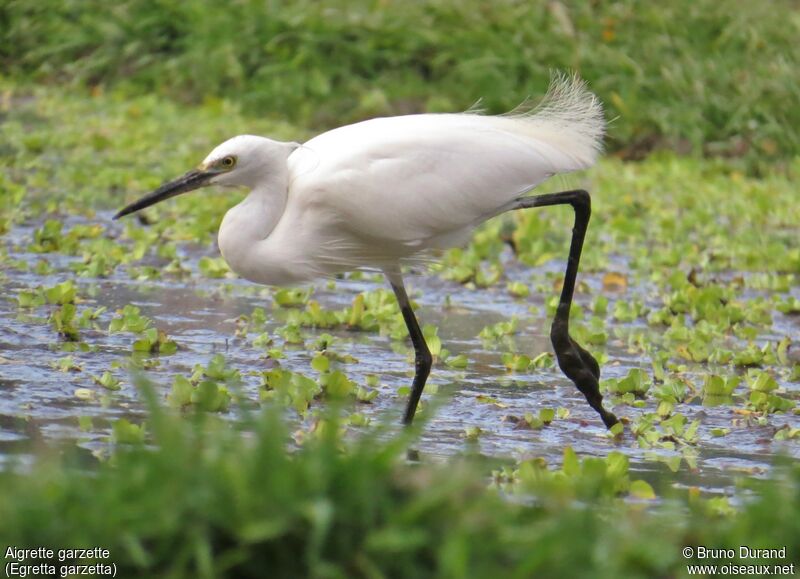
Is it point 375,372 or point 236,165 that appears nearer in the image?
point 236,165

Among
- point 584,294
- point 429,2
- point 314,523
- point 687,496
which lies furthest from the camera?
point 429,2

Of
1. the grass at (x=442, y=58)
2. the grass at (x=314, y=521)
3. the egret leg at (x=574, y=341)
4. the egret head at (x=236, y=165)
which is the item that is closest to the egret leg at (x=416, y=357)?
the egret leg at (x=574, y=341)

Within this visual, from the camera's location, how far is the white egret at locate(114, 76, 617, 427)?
488cm

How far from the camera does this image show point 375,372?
18.6ft

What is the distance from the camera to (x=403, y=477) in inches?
118

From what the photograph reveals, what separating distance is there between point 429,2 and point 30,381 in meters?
10.3

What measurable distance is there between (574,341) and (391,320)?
1.46 meters

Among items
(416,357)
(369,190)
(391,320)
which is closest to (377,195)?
(369,190)

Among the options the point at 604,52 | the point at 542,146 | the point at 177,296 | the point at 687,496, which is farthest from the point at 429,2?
the point at 687,496

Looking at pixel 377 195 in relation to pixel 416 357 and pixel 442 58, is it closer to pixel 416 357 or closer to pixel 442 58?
pixel 416 357

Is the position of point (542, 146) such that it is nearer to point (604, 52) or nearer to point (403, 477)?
point (403, 477)

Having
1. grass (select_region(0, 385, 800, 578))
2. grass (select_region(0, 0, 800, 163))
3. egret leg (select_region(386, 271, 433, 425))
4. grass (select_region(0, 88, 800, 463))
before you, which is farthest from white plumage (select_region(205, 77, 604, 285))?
grass (select_region(0, 0, 800, 163))

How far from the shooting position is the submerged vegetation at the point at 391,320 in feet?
9.27

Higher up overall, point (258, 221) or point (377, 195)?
point (377, 195)
